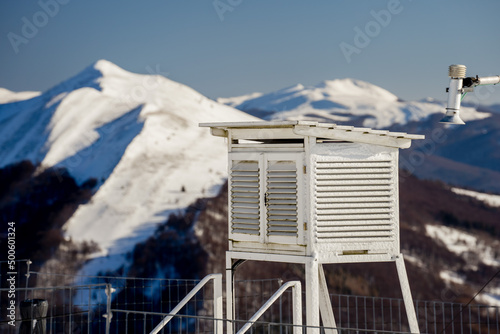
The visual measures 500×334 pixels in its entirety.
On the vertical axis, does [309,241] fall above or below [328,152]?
below

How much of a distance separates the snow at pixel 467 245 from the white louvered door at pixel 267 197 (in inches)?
880

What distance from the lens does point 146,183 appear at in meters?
26.7

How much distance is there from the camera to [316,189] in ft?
20.5

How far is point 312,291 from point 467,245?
23261 millimetres

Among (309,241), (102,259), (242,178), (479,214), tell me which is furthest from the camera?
(479,214)

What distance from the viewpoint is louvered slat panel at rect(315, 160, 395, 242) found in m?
6.27

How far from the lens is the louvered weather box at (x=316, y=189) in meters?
6.22

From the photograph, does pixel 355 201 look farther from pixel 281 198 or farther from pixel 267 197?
pixel 267 197

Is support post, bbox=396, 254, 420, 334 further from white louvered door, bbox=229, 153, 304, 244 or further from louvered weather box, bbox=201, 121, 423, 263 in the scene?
white louvered door, bbox=229, 153, 304, 244

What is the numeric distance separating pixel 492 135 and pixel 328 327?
28.6 metres

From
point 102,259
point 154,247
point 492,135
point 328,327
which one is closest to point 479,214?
point 492,135

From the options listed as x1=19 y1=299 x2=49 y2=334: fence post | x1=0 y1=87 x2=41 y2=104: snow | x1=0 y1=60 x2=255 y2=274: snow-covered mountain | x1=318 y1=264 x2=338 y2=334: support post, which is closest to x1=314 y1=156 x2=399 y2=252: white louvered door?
x1=318 y1=264 x2=338 y2=334: support post

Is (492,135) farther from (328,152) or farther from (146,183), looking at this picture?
(328,152)

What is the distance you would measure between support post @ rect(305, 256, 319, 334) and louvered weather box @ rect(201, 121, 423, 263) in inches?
5.0
